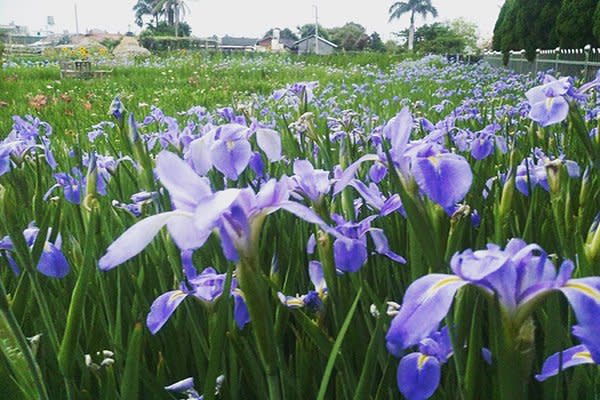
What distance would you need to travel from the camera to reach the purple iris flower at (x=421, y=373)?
0.84 metres

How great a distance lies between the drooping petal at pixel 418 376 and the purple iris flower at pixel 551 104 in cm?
81

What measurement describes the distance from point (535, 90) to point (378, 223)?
1.70 ft

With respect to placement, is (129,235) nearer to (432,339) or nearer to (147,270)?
(432,339)

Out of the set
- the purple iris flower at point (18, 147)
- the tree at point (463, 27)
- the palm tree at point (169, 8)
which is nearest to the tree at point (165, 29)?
the palm tree at point (169, 8)

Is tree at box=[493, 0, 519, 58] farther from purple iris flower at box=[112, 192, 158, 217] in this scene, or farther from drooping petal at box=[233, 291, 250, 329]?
drooping petal at box=[233, 291, 250, 329]

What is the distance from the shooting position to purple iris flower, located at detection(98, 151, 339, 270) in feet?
1.92

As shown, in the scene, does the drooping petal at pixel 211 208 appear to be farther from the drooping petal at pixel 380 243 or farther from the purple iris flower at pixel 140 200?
the purple iris flower at pixel 140 200

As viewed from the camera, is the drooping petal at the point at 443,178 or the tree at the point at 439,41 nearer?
the drooping petal at the point at 443,178

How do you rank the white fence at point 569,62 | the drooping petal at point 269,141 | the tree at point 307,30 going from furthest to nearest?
the tree at point 307,30 < the white fence at point 569,62 < the drooping petal at point 269,141

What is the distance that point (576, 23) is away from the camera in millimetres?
8680

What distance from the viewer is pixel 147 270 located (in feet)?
4.53

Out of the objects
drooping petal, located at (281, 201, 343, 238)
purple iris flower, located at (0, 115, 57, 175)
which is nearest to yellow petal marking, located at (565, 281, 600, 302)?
A: drooping petal, located at (281, 201, 343, 238)

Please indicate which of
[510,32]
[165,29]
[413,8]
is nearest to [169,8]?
[165,29]

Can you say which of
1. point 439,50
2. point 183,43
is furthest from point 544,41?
point 439,50
